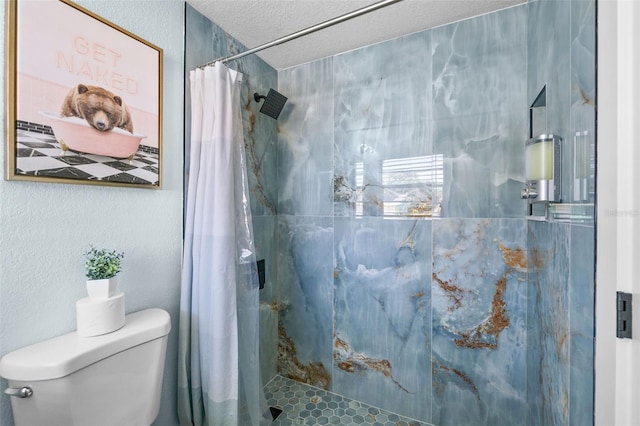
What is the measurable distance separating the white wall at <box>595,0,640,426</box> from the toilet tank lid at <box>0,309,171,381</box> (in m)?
1.29

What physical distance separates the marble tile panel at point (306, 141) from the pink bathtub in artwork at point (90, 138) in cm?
97

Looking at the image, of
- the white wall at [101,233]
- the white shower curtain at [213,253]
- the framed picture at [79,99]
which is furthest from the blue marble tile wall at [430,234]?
the framed picture at [79,99]

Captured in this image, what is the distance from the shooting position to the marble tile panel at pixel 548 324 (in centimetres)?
79

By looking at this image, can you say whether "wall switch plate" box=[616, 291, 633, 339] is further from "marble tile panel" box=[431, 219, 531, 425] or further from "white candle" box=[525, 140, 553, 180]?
"marble tile panel" box=[431, 219, 531, 425]

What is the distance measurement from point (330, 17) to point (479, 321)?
1.79 meters

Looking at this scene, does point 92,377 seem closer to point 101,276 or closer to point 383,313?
point 101,276

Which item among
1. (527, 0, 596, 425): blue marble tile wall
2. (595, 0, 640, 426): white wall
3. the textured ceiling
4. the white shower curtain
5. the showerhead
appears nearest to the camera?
(595, 0, 640, 426): white wall

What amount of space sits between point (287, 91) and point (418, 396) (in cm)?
214

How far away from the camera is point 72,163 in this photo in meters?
0.88

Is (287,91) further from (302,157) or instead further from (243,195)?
(243,195)

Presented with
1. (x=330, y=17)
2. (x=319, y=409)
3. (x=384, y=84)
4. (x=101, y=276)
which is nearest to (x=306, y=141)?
(x=384, y=84)

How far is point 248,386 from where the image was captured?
128 centimetres

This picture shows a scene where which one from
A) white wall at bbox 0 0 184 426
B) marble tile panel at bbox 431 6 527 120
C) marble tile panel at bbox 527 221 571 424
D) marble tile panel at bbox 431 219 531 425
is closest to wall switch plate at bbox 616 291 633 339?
marble tile panel at bbox 527 221 571 424

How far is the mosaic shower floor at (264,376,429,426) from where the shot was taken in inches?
59.2
